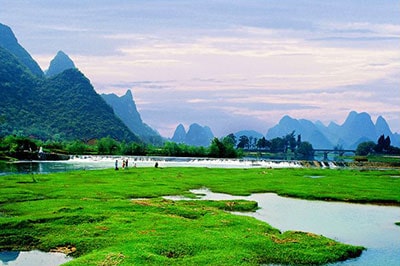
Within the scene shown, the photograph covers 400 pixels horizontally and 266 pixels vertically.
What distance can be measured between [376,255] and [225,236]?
304 inches

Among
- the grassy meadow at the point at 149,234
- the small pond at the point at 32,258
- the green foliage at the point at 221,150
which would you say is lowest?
the small pond at the point at 32,258

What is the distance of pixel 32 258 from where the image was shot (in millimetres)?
19094

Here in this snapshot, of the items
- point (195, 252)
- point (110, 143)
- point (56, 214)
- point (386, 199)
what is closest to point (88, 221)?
point (56, 214)

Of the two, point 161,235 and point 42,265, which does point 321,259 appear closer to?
point 161,235

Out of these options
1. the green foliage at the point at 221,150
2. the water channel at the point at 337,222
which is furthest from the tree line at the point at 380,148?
the water channel at the point at 337,222

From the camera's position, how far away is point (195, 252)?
1914cm

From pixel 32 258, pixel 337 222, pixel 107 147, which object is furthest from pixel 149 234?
pixel 107 147

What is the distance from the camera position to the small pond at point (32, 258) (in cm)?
1839

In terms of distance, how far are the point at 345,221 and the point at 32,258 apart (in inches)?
809

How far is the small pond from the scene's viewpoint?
18391 millimetres

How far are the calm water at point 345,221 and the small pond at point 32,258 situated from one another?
13.2m

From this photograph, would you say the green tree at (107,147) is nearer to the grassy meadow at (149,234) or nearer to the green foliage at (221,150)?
the green foliage at (221,150)

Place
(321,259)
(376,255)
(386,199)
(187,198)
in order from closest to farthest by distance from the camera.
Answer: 1. (321,259)
2. (376,255)
3. (187,198)
4. (386,199)

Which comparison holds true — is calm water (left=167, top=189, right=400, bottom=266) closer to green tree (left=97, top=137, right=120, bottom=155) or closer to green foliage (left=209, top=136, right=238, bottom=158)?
green foliage (left=209, top=136, right=238, bottom=158)
